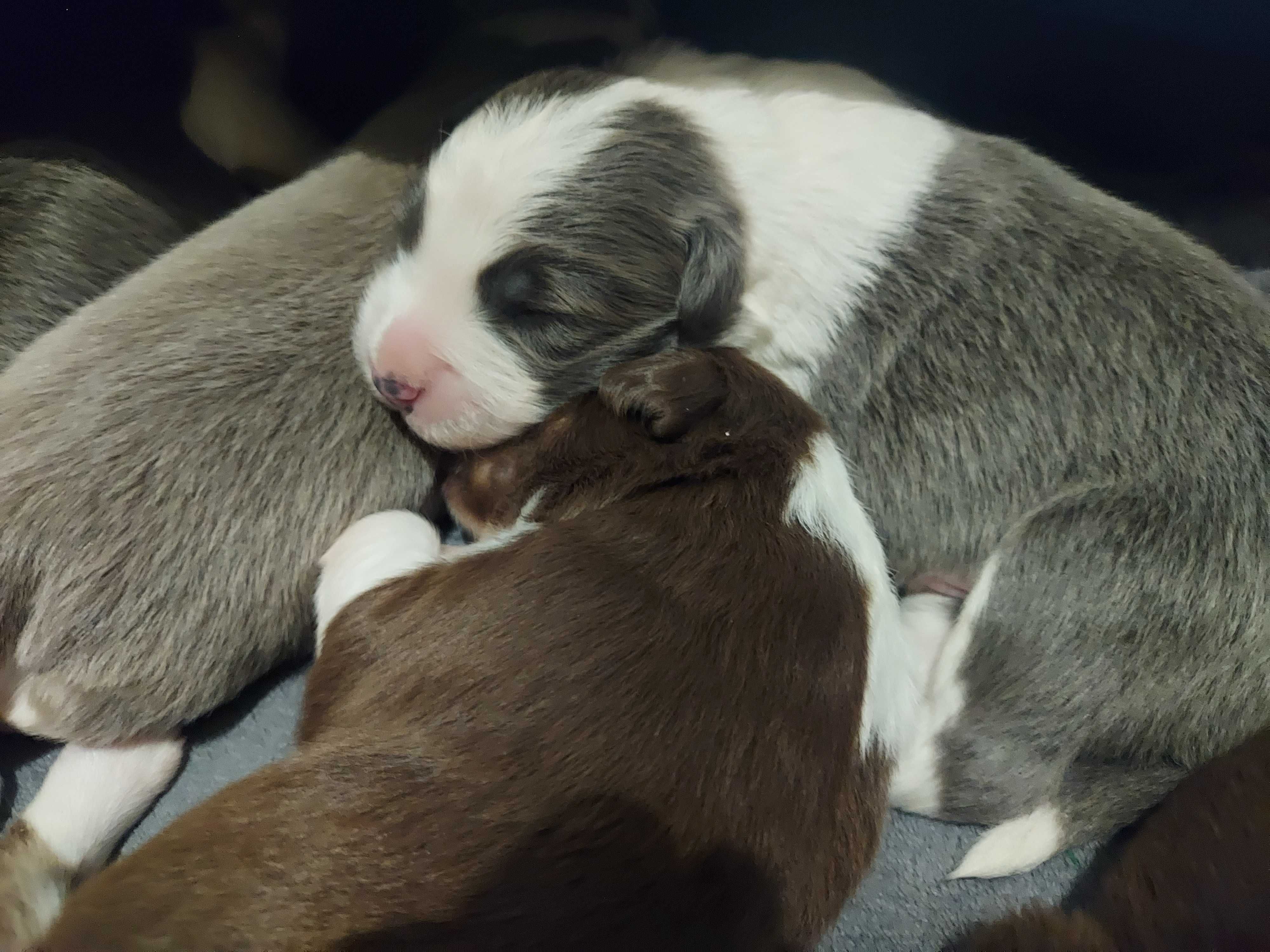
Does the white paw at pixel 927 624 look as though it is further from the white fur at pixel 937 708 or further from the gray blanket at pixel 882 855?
the gray blanket at pixel 882 855

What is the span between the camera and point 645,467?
1597 mm

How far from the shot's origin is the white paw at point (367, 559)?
5.29 feet

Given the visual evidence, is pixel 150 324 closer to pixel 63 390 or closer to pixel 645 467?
pixel 63 390

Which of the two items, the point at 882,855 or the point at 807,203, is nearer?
the point at 807,203

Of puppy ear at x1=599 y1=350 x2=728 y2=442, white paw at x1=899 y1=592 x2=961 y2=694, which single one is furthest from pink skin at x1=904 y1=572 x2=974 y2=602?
puppy ear at x1=599 y1=350 x2=728 y2=442

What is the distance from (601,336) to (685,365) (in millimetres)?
207

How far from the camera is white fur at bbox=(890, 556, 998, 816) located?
180 centimetres

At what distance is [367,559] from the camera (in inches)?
64.5

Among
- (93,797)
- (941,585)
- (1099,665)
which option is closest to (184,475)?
(93,797)

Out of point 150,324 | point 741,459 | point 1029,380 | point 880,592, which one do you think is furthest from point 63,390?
point 1029,380

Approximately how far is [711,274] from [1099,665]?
104 cm

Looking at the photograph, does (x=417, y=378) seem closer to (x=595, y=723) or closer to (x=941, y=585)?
(x=595, y=723)

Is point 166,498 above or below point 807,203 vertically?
below

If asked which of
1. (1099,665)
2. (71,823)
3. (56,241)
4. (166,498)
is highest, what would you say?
(56,241)
